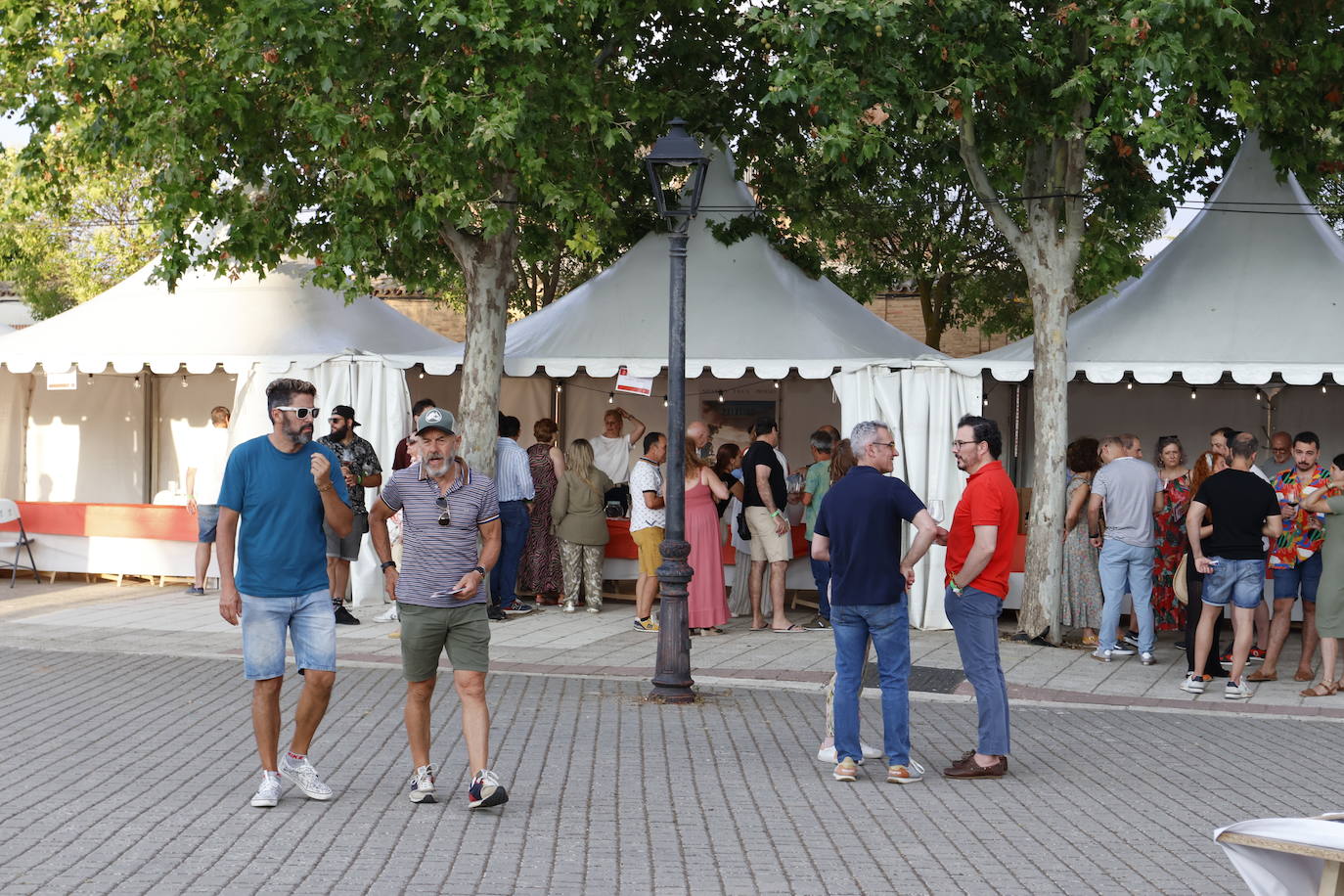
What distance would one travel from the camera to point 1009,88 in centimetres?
1321

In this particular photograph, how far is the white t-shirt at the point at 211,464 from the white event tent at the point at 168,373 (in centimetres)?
25

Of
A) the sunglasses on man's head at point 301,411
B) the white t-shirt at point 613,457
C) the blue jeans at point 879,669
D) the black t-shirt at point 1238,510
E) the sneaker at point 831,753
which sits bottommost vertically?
the sneaker at point 831,753

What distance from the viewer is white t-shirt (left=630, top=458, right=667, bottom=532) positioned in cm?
1420

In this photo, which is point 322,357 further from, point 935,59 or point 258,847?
point 258,847

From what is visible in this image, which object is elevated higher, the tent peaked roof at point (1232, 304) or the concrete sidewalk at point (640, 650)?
the tent peaked roof at point (1232, 304)

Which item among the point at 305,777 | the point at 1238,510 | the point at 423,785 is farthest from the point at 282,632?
the point at 1238,510

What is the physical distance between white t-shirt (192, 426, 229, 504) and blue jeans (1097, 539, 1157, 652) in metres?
8.51

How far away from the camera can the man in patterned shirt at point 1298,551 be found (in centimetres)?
1160

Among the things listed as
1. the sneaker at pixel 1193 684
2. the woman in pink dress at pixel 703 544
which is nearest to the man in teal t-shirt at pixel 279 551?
the sneaker at pixel 1193 684

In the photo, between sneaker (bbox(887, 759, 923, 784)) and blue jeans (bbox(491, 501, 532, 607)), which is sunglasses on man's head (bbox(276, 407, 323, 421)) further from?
blue jeans (bbox(491, 501, 532, 607))

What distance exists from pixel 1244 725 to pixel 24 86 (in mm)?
11767

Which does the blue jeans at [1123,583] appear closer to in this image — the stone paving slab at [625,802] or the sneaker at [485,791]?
the stone paving slab at [625,802]

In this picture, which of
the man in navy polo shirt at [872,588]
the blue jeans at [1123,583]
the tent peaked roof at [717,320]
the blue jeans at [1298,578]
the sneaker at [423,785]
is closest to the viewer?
the sneaker at [423,785]

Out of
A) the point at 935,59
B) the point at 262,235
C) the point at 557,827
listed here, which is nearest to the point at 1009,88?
the point at 935,59
